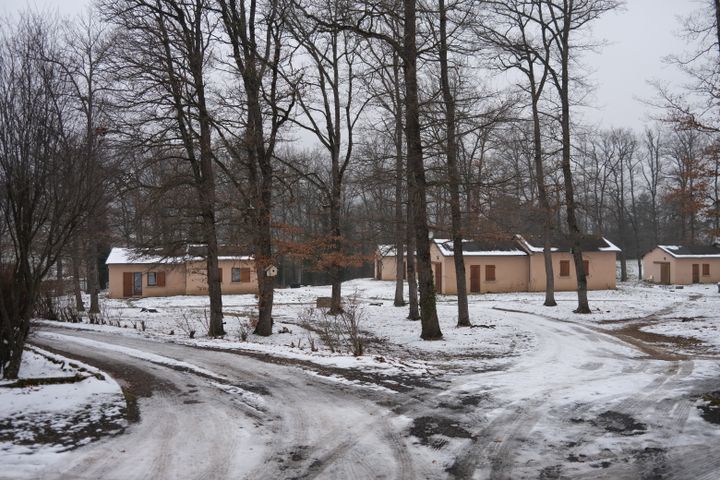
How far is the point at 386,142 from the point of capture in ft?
84.6

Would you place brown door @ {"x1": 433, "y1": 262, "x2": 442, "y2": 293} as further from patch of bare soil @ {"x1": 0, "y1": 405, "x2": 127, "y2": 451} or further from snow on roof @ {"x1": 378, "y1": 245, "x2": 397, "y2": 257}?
patch of bare soil @ {"x1": 0, "y1": 405, "x2": 127, "y2": 451}

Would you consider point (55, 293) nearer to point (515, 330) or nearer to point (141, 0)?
point (141, 0)

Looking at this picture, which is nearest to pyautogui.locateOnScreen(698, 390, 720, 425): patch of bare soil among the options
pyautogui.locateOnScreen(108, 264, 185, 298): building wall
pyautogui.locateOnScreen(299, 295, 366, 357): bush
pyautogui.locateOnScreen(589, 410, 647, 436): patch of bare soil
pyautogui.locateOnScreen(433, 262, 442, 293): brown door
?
pyautogui.locateOnScreen(589, 410, 647, 436): patch of bare soil

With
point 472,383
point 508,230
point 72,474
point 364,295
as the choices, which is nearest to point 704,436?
point 472,383

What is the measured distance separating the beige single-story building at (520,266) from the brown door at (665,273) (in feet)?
27.4

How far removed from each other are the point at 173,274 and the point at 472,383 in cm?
3247

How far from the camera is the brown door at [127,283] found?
36.1m

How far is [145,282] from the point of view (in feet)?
120

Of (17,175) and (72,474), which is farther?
(17,175)

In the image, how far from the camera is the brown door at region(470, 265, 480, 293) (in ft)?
119

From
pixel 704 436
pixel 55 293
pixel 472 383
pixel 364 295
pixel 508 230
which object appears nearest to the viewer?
pixel 704 436

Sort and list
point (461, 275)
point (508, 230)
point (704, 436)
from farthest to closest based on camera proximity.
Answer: point (508, 230)
point (461, 275)
point (704, 436)

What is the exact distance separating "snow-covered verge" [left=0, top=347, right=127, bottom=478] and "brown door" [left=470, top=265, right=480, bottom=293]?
30271mm

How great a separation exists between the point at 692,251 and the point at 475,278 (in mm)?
20504
